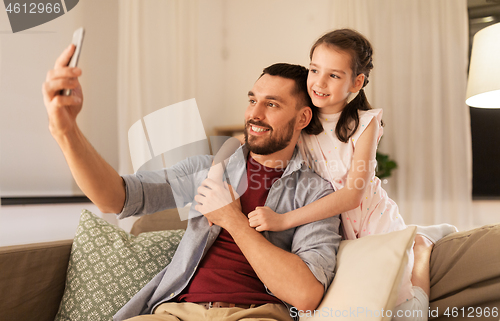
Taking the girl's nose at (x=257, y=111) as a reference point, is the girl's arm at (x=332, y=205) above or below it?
below

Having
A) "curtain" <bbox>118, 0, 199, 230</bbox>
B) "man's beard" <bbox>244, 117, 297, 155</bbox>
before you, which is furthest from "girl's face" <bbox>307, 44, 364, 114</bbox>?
"curtain" <bbox>118, 0, 199, 230</bbox>

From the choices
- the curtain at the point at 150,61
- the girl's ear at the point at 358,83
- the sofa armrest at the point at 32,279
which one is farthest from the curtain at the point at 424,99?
the sofa armrest at the point at 32,279

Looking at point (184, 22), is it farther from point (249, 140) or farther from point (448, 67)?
point (448, 67)

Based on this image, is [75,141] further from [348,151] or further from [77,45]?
[348,151]

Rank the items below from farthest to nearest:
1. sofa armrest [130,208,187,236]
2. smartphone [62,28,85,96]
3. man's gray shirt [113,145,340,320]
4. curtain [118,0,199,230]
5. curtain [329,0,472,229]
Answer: curtain [329,0,472,229]
curtain [118,0,199,230]
sofa armrest [130,208,187,236]
man's gray shirt [113,145,340,320]
smartphone [62,28,85,96]

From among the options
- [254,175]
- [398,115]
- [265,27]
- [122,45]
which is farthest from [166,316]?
[265,27]

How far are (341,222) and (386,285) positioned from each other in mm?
379

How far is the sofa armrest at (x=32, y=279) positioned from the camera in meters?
1.04

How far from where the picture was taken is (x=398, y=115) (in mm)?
2930

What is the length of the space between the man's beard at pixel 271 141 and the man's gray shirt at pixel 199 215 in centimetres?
6
